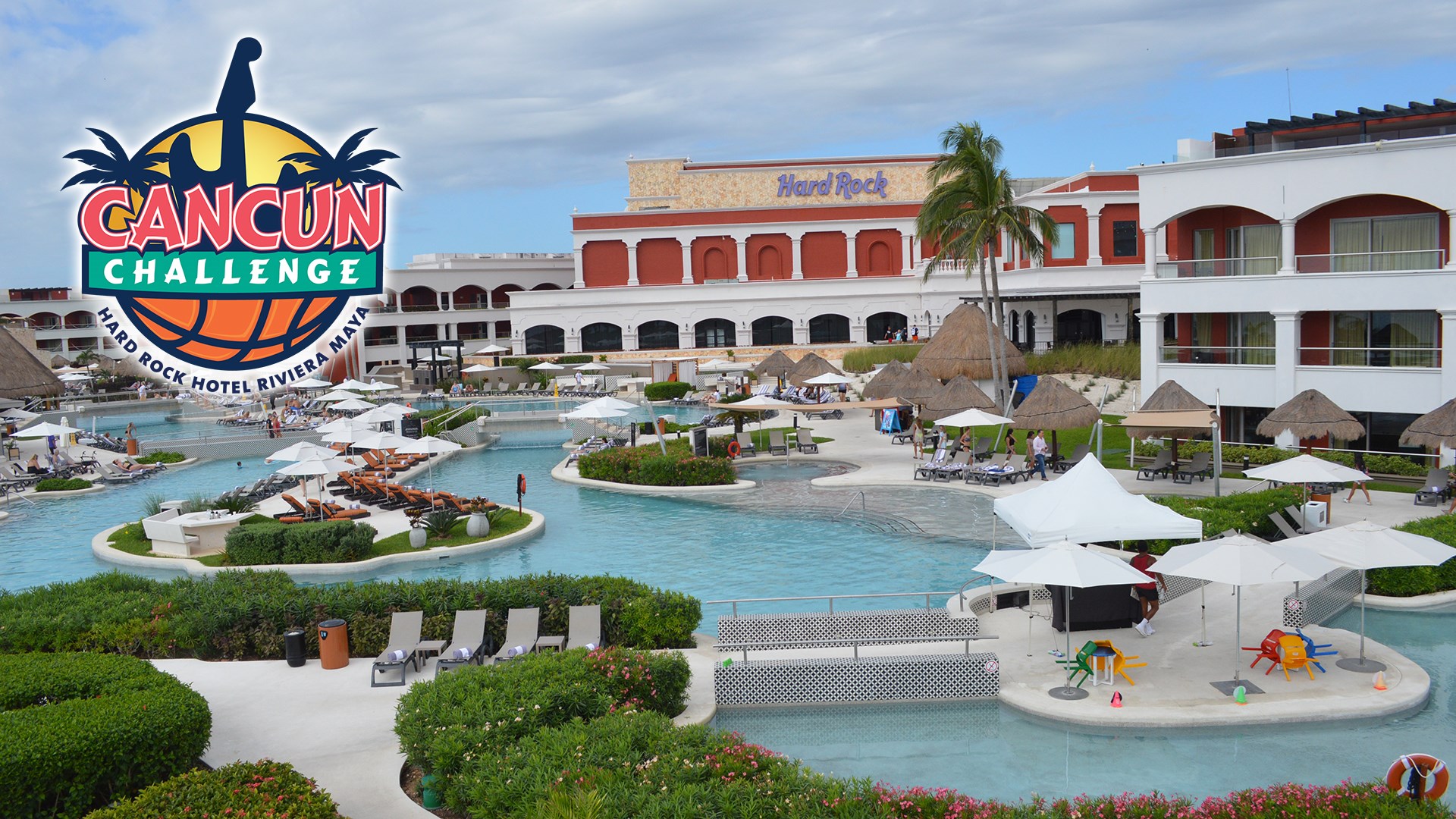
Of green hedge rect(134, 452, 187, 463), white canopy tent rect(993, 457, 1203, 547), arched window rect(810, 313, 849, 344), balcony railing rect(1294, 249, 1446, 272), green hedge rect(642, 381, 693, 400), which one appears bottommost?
green hedge rect(134, 452, 187, 463)

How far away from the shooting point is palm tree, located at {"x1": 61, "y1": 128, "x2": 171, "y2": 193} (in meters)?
12.3

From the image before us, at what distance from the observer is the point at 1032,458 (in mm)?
27297

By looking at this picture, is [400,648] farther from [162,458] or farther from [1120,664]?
[162,458]

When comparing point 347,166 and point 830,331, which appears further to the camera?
point 830,331

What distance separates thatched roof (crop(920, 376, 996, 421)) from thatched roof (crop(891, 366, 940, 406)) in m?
1.60

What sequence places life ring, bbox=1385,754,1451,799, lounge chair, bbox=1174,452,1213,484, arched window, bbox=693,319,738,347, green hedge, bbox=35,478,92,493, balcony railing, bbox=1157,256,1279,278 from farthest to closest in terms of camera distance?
arched window, bbox=693,319,738,347 < green hedge, bbox=35,478,92,493 < balcony railing, bbox=1157,256,1279,278 < lounge chair, bbox=1174,452,1213,484 < life ring, bbox=1385,754,1451,799

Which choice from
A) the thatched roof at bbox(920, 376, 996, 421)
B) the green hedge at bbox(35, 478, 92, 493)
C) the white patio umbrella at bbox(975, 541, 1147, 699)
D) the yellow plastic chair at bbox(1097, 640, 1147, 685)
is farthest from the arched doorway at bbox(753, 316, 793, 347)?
the yellow plastic chair at bbox(1097, 640, 1147, 685)

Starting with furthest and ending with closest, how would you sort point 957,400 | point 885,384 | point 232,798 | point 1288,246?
point 885,384
point 957,400
point 1288,246
point 232,798

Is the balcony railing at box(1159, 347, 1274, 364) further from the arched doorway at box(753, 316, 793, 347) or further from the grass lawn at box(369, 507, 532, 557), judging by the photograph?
the arched doorway at box(753, 316, 793, 347)

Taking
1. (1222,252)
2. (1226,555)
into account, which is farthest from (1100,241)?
(1226,555)

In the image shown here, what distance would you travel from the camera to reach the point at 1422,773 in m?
9.19

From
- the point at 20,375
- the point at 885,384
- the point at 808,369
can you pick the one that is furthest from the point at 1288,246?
the point at 20,375

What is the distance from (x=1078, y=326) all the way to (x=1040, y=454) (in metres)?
23.8

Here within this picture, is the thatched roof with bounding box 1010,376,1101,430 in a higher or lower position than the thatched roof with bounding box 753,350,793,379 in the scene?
lower
